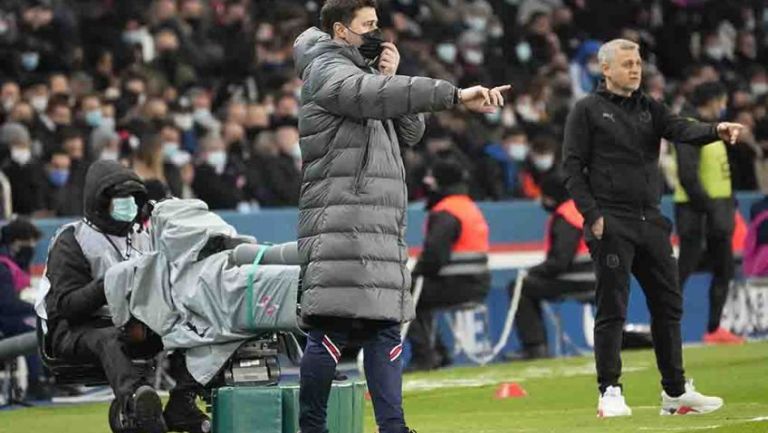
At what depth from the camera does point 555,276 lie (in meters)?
20.7

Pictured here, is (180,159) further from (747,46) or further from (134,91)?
(747,46)

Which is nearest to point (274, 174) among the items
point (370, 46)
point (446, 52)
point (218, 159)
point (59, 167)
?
point (218, 159)

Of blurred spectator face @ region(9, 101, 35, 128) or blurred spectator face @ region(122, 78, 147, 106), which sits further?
blurred spectator face @ region(122, 78, 147, 106)

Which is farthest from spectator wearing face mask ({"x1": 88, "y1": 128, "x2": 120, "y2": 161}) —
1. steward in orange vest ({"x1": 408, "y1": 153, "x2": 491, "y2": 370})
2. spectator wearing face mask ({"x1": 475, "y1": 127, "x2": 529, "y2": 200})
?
spectator wearing face mask ({"x1": 475, "y1": 127, "x2": 529, "y2": 200})

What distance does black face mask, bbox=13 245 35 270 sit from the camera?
18531 millimetres

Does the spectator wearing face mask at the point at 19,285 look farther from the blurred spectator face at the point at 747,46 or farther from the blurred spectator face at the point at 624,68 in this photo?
the blurred spectator face at the point at 747,46

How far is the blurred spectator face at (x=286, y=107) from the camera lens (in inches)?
960

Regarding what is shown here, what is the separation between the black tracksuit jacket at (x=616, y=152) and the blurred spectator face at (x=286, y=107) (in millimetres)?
10968

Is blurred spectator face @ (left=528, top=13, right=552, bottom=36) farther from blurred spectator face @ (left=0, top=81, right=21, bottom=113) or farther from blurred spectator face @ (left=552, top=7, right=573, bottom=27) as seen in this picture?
blurred spectator face @ (left=0, top=81, right=21, bottom=113)

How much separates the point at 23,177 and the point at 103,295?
25.5 feet

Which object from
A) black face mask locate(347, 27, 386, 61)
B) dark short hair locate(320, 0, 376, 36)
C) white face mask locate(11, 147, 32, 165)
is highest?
dark short hair locate(320, 0, 376, 36)

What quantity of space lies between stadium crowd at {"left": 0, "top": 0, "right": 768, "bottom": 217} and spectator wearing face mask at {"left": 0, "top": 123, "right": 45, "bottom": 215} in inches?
0.7

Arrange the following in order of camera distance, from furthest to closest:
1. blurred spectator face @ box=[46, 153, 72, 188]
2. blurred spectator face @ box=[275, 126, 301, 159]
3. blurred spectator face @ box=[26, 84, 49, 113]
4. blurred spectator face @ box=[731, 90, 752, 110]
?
blurred spectator face @ box=[731, 90, 752, 110], blurred spectator face @ box=[275, 126, 301, 159], blurred spectator face @ box=[26, 84, 49, 113], blurred spectator face @ box=[46, 153, 72, 188]

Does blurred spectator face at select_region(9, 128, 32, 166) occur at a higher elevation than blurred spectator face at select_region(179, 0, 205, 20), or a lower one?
lower
